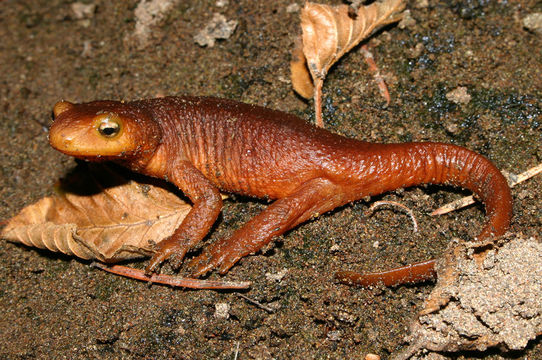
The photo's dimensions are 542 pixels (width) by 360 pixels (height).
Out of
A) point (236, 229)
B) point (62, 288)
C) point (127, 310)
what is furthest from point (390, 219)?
point (62, 288)

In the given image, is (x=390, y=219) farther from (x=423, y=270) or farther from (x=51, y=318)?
(x=51, y=318)

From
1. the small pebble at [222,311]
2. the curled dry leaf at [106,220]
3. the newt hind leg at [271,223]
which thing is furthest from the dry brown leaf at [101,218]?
the small pebble at [222,311]

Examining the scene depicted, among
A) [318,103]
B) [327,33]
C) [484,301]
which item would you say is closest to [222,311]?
[484,301]

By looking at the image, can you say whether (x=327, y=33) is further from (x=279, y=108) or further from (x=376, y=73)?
(x=279, y=108)

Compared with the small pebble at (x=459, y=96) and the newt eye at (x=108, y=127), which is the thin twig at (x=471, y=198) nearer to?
the small pebble at (x=459, y=96)

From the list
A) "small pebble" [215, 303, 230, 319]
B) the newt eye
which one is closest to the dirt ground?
"small pebble" [215, 303, 230, 319]

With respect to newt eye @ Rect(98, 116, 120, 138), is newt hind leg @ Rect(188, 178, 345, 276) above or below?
below

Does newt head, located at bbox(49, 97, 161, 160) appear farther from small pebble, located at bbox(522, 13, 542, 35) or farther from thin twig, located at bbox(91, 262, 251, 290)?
small pebble, located at bbox(522, 13, 542, 35)
